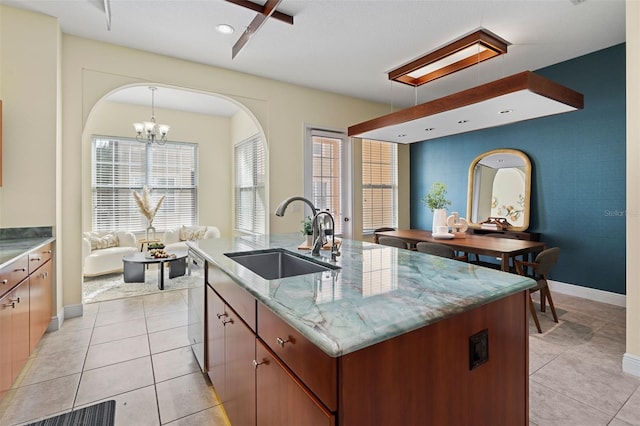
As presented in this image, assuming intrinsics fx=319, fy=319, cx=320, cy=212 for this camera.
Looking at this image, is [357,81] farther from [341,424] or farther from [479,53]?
[341,424]

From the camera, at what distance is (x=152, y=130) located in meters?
5.61

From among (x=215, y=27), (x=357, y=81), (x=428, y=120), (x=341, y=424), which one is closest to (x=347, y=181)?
(x=357, y=81)

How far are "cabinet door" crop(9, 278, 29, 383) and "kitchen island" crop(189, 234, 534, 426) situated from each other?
4.83 ft

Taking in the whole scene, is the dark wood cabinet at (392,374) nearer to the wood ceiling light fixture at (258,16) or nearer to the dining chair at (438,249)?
the dining chair at (438,249)

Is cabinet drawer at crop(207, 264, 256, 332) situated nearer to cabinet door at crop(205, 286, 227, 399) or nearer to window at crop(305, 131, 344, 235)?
cabinet door at crop(205, 286, 227, 399)

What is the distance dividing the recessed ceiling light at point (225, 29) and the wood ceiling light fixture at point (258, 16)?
0.11 meters

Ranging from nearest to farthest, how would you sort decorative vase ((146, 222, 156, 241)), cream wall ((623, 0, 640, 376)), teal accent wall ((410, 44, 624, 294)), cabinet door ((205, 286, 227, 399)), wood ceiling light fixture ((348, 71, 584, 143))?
cabinet door ((205, 286, 227, 399))
cream wall ((623, 0, 640, 376))
wood ceiling light fixture ((348, 71, 584, 143))
teal accent wall ((410, 44, 624, 294))
decorative vase ((146, 222, 156, 241))

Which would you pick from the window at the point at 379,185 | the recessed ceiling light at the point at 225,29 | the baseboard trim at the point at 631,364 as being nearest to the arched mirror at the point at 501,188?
the window at the point at 379,185

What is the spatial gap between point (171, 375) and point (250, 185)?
13.3ft

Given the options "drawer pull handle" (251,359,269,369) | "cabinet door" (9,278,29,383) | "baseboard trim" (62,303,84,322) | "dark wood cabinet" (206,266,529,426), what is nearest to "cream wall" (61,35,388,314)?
"baseboard trim" (62,303,84,322)

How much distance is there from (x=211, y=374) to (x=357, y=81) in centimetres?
417

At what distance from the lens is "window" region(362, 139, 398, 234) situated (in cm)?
563

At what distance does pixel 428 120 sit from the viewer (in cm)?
376

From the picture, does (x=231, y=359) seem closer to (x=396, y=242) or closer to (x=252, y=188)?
(x=396, y=242)
